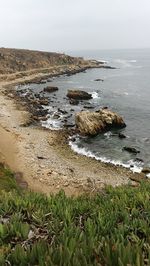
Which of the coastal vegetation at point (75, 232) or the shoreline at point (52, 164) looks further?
the shoreline at point (52, 164)

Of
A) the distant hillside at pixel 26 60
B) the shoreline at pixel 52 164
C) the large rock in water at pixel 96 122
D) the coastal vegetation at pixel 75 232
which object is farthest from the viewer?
the distant hillside at pixel 26 60

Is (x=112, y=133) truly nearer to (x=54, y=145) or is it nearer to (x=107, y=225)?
(x=54, y=145)

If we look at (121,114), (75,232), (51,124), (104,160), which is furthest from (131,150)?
(75,232)

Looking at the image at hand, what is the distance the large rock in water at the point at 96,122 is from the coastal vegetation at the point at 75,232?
87.0 feet

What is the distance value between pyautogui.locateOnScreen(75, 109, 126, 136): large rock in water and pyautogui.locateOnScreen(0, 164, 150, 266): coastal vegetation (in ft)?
87.0

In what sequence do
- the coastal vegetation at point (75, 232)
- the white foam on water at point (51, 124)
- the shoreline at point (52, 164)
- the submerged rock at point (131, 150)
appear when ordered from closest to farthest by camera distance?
the coastal vegetation at point (75, 232) → the shoreline at point (52, 164) → the submerged rock at point (131, 150) → the white foam on water at point (51, 124)

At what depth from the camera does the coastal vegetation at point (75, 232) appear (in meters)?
4.45

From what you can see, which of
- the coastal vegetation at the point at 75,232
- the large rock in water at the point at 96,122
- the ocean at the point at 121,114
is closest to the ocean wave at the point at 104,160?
the ocean at the point at 121,114

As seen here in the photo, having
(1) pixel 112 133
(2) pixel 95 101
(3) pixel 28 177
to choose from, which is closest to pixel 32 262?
(3) pixel 28 177

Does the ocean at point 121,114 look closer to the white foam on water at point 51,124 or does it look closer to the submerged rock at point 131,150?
the white foam on water at point 51,124

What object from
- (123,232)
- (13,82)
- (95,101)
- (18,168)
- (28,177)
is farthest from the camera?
(13,82)

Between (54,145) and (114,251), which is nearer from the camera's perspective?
(114,251)

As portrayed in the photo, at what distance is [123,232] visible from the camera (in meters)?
5.77

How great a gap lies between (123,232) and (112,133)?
3128 cm
